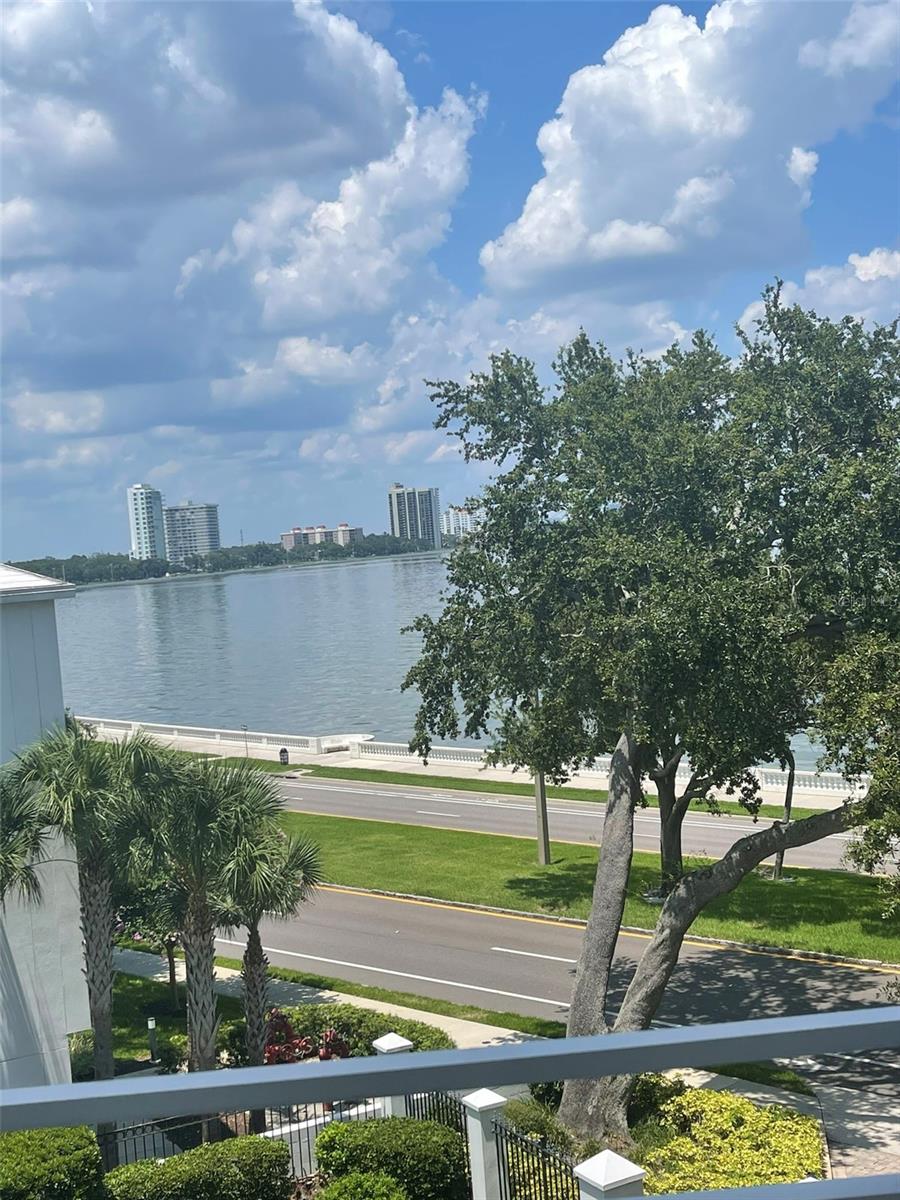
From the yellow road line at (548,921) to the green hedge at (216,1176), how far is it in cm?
939

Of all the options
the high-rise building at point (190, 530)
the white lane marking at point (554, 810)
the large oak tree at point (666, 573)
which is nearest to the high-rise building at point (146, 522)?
the high-rise building at point (190, 530)

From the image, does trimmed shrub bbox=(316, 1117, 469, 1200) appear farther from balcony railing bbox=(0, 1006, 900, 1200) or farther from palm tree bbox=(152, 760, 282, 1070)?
balcony railing bbox=(0, 1006, 900, 1200)

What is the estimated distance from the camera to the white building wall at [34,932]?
12.4m

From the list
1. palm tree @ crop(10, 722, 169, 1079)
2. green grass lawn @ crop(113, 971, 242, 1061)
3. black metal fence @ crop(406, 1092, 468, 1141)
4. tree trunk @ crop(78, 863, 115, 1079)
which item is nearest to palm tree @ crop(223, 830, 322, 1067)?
palm tree @ crop(10, 722, 169, 1079)

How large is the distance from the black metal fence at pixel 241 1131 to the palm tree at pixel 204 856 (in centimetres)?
113

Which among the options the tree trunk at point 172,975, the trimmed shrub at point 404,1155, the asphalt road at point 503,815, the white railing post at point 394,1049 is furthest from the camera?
the asphalt road at point 503,815

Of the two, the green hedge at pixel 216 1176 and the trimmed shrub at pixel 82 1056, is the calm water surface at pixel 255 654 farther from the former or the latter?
the green hedge at pixel 216 1176

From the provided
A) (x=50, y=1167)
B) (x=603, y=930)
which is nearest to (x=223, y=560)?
(x=603, y=930)

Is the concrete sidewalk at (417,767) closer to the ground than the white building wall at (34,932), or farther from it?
closer to the ground

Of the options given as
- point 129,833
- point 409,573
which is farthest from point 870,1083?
point 409,573

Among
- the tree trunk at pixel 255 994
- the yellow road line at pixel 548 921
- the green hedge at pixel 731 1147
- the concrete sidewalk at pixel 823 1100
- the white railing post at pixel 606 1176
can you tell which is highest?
the white railing post at pixel 606 1176

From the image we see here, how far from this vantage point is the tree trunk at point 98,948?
12.8 meters

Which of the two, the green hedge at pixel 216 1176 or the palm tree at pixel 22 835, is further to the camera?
the palm tree at pixel 22 835

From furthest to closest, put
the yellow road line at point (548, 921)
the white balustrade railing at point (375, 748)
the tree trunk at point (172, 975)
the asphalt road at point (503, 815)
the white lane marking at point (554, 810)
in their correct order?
the white balustrade railing at point (375, 748), the white lane marking at point (554, 810), the asphalt road at point (503, 815), the yellow road line at point (548, 921), the tree trunk at point (172, 975)
